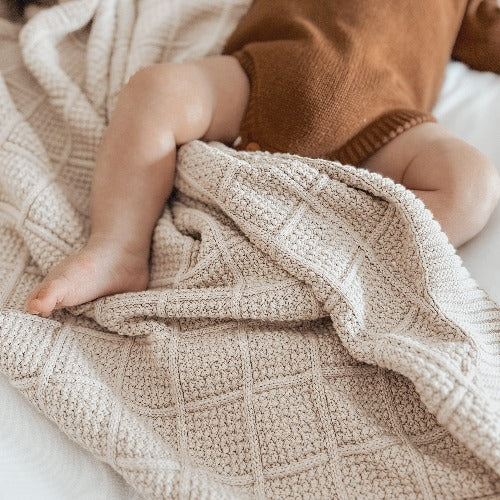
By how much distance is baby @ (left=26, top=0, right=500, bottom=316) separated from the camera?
838 mm

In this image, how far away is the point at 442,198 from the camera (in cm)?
84

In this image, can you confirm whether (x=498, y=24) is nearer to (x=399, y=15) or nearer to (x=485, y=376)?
(x=399, y=15)

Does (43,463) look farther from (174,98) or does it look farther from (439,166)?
(439,166)

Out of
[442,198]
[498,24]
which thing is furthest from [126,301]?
[498,24]

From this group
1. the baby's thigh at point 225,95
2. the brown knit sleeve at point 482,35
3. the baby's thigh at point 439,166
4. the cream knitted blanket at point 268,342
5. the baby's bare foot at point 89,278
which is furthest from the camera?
the brown knit sleeve at point 482,35

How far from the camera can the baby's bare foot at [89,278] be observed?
2.44 ft

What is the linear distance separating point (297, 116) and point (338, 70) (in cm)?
10

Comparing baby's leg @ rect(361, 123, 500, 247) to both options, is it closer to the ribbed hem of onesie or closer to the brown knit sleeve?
the ribbed hem of onesie

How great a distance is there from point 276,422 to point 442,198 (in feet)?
1.29

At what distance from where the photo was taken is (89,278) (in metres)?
0.78

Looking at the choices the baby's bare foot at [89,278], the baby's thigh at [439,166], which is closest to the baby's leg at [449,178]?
the baby's thigh at [439,166]

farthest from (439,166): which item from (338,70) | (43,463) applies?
(43,463)

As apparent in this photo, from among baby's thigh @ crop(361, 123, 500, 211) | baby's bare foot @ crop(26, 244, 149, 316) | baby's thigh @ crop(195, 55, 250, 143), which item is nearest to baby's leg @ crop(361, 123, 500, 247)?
baby's thigh @ crop(361, 123, 500, 211)

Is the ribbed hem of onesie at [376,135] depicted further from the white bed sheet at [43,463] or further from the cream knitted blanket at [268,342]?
the white bed sheet at [43,463]
